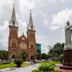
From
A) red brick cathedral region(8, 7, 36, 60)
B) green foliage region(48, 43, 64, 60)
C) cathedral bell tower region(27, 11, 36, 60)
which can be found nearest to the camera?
green foliage region(48, 43, 64, 60)

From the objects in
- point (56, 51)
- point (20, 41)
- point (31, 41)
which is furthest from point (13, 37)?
point (56, 51)

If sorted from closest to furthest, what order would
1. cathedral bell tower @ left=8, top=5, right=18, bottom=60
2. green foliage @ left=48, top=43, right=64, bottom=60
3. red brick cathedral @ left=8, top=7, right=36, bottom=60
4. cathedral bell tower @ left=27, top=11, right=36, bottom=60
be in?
green foliage @ left=48, top=43, right=64, bottom=60 < cathedral bell tower @ left=8, top=5, right=18, bottom=60 < red brick cathedral @ left=8, top=7, right=36, bottom=60 < cathedral bell tower @ left=27, top=11, right=36, bottom=60

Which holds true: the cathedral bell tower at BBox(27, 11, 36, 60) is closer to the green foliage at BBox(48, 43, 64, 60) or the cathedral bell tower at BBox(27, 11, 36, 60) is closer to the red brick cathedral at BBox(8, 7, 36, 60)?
the red brick cathedral at BBox(8, 7, 36, 60)

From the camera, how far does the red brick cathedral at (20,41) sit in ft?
268

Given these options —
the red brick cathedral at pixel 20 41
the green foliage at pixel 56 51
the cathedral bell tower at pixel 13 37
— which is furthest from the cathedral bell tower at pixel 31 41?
the green foliage at pixel 56 51

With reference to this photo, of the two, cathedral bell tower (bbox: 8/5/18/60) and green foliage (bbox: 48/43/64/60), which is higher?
cathedral bell tower (bbox: 8/5/18/60)

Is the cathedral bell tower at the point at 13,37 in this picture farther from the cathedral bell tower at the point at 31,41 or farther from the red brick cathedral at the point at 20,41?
the cathedral bell tower at the point at 31,41

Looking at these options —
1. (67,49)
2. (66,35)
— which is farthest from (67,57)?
(66,35)

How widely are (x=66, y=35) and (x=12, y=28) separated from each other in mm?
65429

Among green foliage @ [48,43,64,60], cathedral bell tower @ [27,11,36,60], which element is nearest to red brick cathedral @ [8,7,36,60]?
cathedral bell tower @ [27,11,36,60]

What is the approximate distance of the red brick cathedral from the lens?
268ft

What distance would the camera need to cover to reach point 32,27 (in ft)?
289

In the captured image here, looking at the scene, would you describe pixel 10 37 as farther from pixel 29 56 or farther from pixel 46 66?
pixel 46 66

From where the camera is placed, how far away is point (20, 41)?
8594cm
